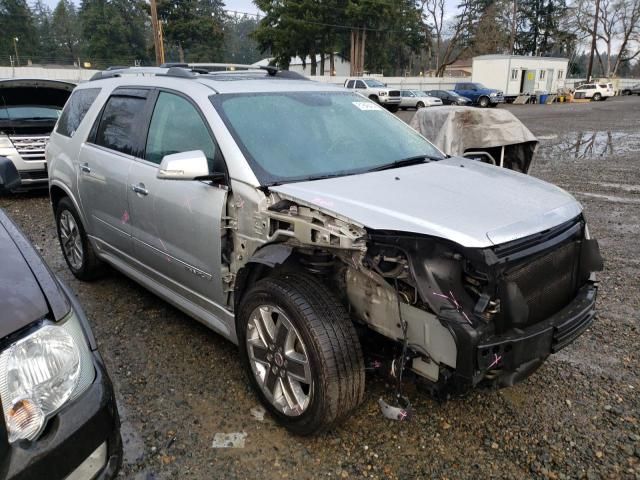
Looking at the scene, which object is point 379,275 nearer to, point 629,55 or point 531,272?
point 531,272

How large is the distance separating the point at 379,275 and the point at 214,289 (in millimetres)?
1165

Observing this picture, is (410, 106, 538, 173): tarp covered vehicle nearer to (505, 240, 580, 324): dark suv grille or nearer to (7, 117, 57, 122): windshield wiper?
(505, 240, 580, 324): dark suv grille

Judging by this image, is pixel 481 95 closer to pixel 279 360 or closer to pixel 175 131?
pixel 175 131

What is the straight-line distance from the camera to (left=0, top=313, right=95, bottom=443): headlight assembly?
165 cm

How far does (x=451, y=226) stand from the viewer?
2273mm

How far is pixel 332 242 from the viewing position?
2.44m

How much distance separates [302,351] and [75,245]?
317 centimetres

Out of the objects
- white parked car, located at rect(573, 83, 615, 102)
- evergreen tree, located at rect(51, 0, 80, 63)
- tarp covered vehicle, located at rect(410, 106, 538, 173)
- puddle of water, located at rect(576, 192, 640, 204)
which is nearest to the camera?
tarp covered vehicle, located at rect(410, 106, 538, 173)

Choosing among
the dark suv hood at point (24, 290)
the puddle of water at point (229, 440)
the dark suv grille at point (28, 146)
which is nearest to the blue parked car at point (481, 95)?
the dark suv grille at point (28, 146)

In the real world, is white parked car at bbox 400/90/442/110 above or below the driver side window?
below

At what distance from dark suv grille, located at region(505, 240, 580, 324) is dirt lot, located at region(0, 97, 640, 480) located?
690mm

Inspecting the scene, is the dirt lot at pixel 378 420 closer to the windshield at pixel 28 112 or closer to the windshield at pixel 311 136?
the windshield at pixel 311 136

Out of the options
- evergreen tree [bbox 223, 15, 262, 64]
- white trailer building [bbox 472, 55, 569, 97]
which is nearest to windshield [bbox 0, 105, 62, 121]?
white trailer building [bbox 472, 55, 569, 97]

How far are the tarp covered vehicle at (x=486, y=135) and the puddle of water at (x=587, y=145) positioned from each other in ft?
20.2
